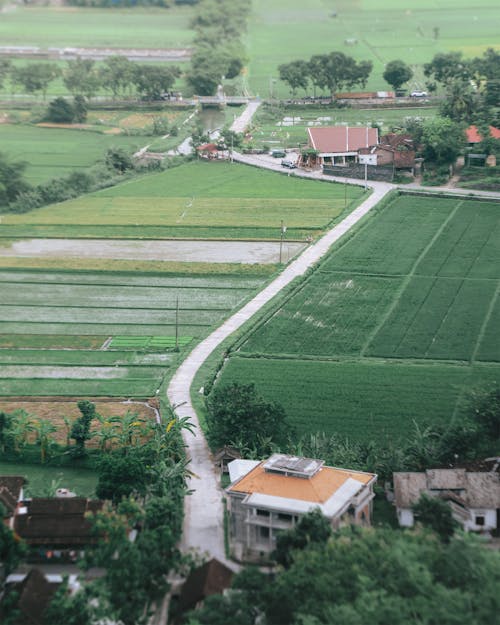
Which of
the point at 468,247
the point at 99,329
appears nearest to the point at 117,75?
the point at 468,247

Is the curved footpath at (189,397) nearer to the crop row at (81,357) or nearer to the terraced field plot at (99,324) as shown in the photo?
the terraced field plot at (99,324)

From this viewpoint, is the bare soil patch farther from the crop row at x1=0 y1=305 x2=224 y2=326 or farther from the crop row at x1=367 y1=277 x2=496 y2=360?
the crop row at x1=367 y1=277 x2=496 y2=360

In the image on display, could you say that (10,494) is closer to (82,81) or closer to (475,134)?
(475,134)

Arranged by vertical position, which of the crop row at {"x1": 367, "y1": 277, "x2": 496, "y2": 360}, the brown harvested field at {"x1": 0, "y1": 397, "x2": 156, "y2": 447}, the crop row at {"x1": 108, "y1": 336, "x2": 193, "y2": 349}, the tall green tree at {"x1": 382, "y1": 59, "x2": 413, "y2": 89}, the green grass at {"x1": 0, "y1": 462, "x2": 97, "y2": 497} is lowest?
the green grass at {"x1": 0, "y1": 462, "x2": 97, "y2": 497}

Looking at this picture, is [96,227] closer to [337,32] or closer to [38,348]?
[38,348]

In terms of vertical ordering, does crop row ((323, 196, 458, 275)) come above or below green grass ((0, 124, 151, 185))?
below

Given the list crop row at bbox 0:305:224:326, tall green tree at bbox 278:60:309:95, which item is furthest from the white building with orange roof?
tall green tree at bbox 278:60:309:95

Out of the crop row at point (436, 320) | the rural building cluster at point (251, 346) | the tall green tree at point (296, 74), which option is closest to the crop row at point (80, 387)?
the rural building cluster at point (251, 346)
